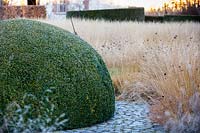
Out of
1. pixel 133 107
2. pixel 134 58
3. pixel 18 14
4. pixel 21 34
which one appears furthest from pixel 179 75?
pixel 18 14

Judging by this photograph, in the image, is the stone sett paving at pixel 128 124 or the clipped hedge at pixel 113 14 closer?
the stone sett paving at pixel 128 124

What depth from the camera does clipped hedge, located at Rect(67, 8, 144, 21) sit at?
19594mm

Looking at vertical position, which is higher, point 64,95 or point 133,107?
point 64,95

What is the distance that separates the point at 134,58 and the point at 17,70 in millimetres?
4325

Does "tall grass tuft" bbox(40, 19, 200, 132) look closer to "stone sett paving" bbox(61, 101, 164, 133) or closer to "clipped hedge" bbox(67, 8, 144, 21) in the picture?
"stone sett paving" bbox(61, 101, 164, 133)

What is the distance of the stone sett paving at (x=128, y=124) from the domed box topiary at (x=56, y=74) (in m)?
0.10

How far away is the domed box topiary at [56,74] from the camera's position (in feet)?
14.5

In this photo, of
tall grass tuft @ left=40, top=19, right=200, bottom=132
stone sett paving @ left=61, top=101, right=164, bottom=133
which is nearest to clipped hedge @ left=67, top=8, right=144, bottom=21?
tall grass tuft @ left=40, top=19, right=200, bottom=132

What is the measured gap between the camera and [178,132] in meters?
4.19

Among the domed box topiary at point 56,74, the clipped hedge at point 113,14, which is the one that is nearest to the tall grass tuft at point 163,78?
the domed box topiary at point 56,74

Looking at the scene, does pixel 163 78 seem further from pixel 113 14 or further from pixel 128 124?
pixel 113 14

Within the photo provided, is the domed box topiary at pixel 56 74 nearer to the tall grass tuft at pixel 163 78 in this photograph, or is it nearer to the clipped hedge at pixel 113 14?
the tall grass tuft at pixel 163 78

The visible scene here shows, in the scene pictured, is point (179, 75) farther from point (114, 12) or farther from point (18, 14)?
point (114, 12)

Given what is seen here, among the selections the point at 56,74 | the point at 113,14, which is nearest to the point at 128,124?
the point at 56,74
